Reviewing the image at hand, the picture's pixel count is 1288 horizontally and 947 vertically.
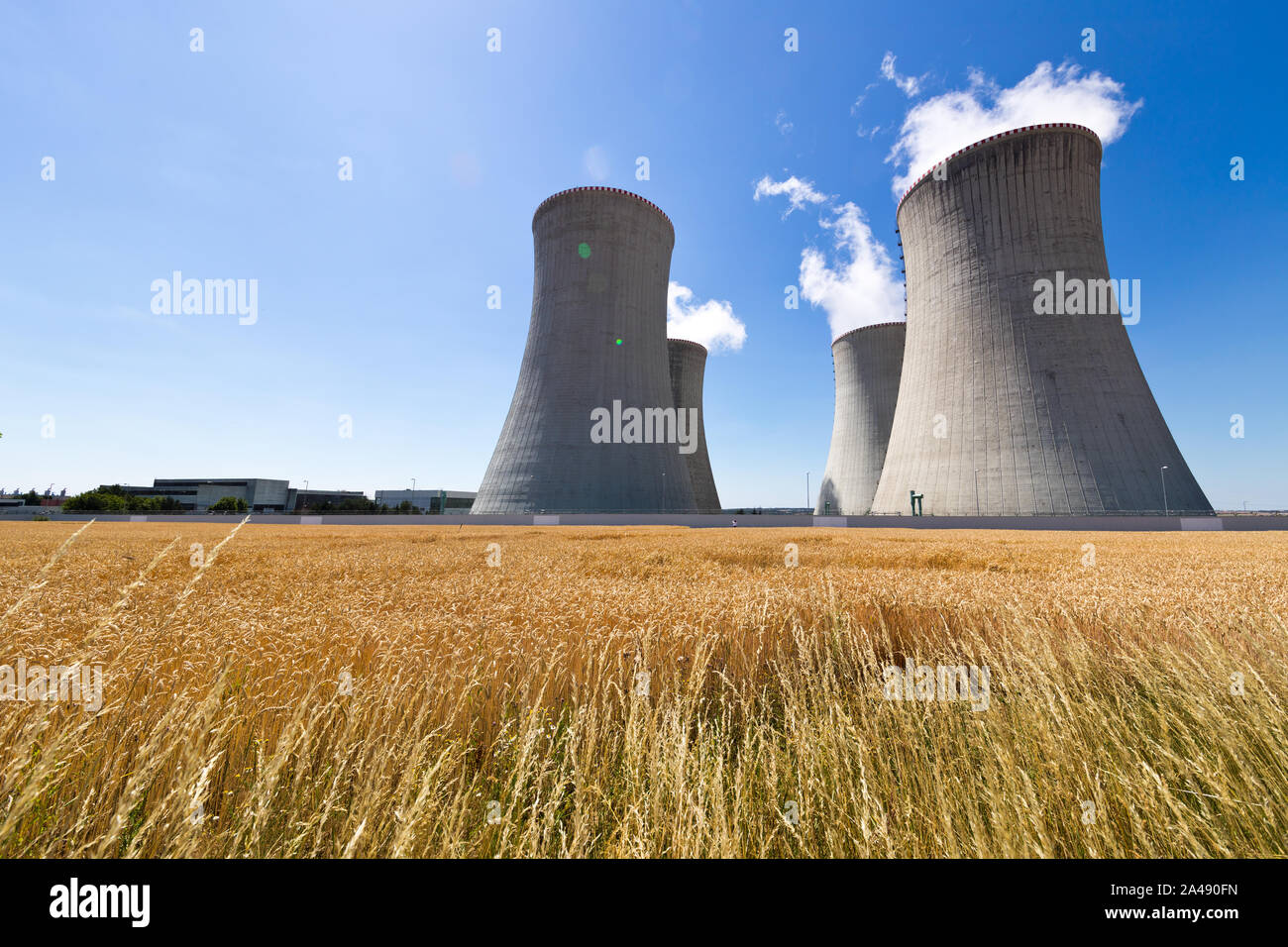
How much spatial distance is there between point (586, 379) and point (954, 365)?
64.6 ft

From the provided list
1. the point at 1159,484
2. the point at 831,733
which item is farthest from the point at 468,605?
the point at 1159,484

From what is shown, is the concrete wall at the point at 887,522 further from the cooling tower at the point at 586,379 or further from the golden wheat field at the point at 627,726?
the golden wheat field at the point at 627,726

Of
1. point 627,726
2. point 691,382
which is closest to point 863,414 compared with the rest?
point 691,382

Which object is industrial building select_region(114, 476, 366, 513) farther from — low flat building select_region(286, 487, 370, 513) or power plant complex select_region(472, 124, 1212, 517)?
power plant complex select_region(472, 124, 1212, 517)

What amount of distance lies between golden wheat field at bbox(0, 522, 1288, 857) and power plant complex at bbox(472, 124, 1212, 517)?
23911 mm

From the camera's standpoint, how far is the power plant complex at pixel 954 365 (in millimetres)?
22203

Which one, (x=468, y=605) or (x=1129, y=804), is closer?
(x=1129, y=804)

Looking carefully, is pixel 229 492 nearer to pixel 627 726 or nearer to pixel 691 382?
pixel 691 382

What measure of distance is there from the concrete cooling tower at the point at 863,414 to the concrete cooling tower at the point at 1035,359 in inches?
677

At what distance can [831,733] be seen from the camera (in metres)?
1.79

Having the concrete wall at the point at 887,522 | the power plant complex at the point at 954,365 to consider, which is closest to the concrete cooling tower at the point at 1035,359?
the power plant complex at the point at 954,365
